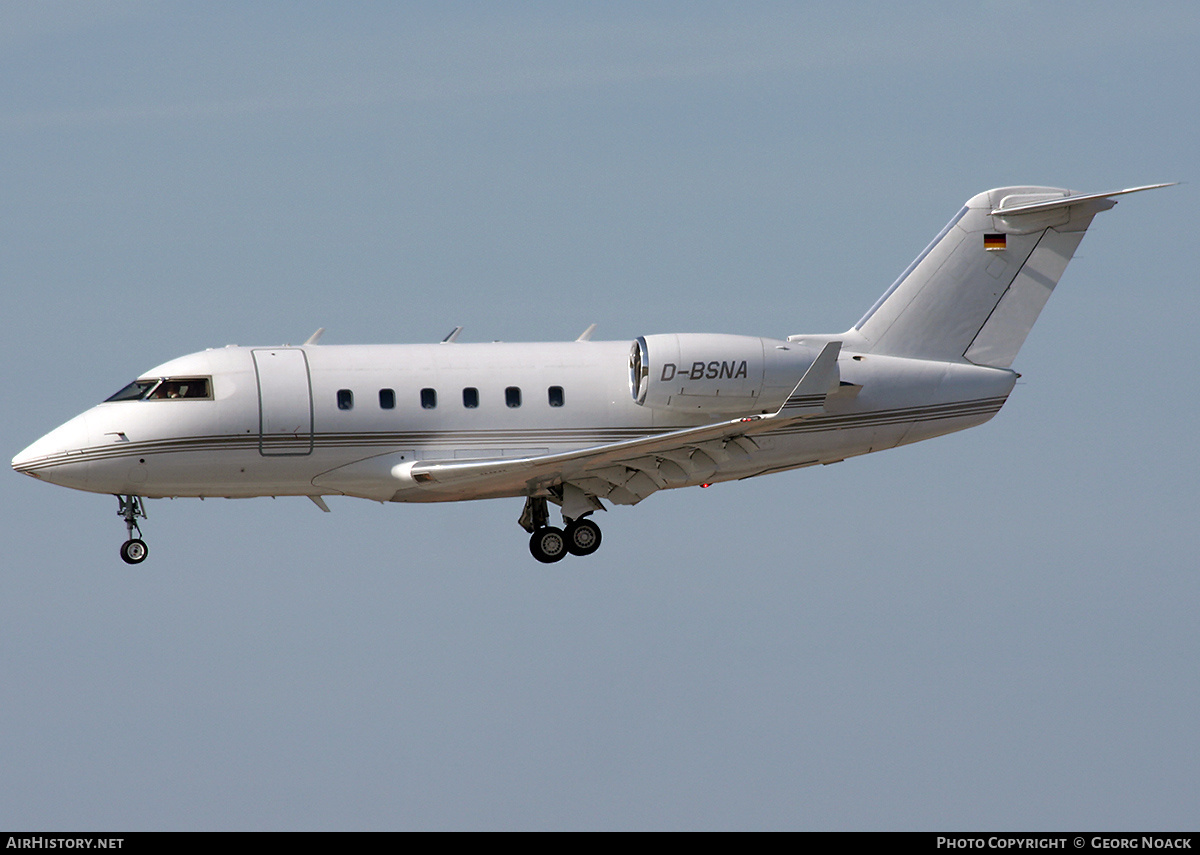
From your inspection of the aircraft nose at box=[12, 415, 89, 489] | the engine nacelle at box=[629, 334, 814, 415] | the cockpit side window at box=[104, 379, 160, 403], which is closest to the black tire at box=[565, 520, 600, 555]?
the engine nacelle at box=[629, 334, 814, 415]

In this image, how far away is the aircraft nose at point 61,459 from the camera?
30078 millimetres

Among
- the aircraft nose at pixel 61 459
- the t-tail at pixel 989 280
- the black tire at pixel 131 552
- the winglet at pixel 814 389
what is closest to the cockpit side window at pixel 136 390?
the aircraft nose at pixel 61 459

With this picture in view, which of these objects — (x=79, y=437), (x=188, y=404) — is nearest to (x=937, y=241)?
(x=188, y=404)

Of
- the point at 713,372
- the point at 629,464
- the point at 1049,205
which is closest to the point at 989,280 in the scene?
the point at 1049,205

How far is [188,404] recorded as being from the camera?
30.1m

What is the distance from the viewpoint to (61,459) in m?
30.1

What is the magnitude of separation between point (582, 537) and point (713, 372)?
13.9 ft

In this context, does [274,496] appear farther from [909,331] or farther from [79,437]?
[909,331]

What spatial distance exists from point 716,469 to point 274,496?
27.9 feet

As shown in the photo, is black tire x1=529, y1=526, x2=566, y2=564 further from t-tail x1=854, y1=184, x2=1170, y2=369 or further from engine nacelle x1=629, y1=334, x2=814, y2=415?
t-tail x1=854, y1=184, x2=1170, y2=369

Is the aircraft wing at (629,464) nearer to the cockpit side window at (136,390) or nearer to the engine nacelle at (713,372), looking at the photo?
the engine nacelle at (713,372)

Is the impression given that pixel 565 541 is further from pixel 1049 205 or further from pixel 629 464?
pixel 1049 205

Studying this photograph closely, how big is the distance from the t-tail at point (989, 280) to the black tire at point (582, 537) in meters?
6.78

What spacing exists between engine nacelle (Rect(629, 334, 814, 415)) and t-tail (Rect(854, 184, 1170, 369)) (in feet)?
9.56
